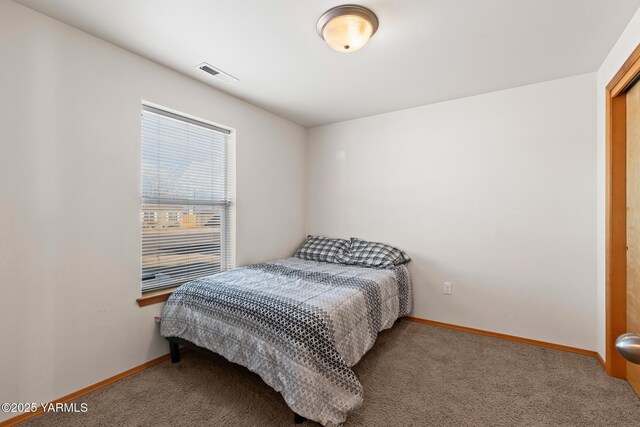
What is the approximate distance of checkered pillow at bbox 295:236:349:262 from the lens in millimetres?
3373

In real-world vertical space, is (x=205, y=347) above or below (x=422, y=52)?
below

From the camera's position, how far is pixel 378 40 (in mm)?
1979

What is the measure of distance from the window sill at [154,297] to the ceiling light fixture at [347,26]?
225 centimetres

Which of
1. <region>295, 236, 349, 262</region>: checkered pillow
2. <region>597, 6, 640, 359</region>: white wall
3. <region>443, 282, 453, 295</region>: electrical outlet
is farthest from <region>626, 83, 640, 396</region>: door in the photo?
<region>295, 236, 349, 262</region>: checkered pillow

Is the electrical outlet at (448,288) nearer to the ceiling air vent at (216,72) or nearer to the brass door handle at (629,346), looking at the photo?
the brass door handle at (629,346)

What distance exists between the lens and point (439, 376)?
82.4 inches

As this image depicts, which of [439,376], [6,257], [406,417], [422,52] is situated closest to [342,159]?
[422,52]

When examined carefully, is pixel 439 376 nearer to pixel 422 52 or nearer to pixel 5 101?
pixel 422 52

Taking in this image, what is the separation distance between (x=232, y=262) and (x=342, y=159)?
6.01ft

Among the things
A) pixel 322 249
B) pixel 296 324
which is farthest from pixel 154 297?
pixel 322 249

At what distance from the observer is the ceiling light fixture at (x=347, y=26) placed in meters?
1.67

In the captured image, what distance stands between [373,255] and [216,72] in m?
2.27

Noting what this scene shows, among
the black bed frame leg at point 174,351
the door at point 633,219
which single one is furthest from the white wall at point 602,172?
the black bed frame leg at point 174,351

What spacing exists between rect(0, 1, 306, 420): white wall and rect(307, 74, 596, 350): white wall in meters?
2.27
